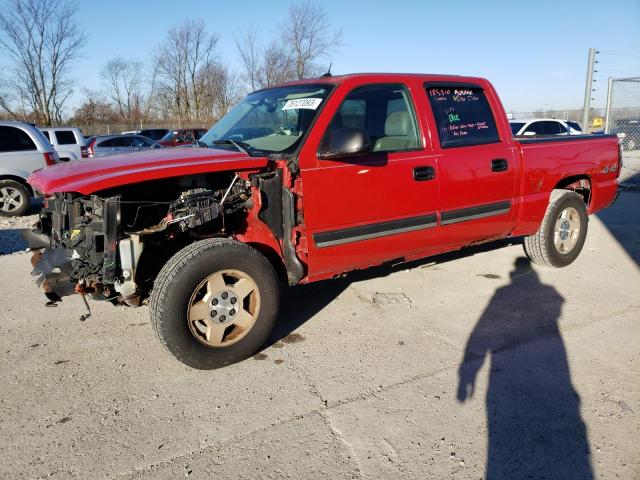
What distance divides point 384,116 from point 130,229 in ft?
7.15

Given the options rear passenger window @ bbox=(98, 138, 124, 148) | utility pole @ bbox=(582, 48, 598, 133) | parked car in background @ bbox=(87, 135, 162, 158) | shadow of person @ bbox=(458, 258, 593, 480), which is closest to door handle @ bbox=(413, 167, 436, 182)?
shadow of person @ bbox=(458, 258, 593, 480)

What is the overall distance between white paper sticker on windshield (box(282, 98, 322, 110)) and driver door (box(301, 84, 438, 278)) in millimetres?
187

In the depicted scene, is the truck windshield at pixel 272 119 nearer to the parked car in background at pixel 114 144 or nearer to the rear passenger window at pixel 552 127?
the parked car in background at pixel 114 144

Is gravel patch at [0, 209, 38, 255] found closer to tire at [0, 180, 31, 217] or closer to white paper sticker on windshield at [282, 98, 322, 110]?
tire at [0, 180, 31, 217]

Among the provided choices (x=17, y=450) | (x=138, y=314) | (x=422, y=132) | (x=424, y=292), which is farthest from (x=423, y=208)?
(x=17, y=450)

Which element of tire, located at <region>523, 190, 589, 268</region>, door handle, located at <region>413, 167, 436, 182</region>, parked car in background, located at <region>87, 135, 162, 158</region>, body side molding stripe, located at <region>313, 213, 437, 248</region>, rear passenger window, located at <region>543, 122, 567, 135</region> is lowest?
tire, located at <region>523, 190, 589, 268</region>

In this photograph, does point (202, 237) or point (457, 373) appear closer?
point (457, 373)

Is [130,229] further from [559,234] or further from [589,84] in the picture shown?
[589,84]

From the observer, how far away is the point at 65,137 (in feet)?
51.0

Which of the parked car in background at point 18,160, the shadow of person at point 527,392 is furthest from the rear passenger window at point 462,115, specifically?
the parked car in background at point 18,160

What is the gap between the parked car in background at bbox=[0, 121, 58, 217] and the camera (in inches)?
369

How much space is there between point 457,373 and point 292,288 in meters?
2.20

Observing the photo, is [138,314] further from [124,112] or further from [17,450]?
[124,112]

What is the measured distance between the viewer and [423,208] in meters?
4.05
